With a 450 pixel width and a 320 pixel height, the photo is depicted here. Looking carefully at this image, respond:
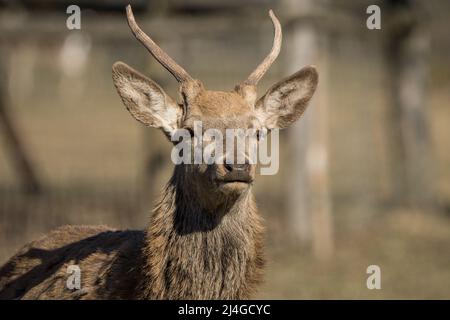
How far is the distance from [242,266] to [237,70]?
681 centimetres

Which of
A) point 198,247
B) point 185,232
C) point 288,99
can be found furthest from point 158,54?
point 198,247

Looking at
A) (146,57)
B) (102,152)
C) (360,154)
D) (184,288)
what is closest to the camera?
(184,288)

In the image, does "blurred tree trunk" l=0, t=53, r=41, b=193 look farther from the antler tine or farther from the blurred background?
the antler tine

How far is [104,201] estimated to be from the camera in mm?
13977

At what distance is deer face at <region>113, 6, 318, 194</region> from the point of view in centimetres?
493

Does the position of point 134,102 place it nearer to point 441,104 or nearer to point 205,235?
point 205,235

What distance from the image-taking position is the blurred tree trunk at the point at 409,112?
14.1 m

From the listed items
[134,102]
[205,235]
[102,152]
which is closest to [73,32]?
[134,102]

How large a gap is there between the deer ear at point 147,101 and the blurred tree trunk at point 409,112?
363 inches

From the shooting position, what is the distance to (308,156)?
11.1 metres

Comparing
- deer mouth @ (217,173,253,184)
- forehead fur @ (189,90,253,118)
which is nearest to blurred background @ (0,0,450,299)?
forehead fur @ (189,90,253,118)

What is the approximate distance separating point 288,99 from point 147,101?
0.98m

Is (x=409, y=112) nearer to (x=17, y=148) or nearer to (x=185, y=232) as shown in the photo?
(x=17, y=148)

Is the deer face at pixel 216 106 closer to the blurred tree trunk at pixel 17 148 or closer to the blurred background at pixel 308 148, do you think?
the blurred background at pixel 308 148
